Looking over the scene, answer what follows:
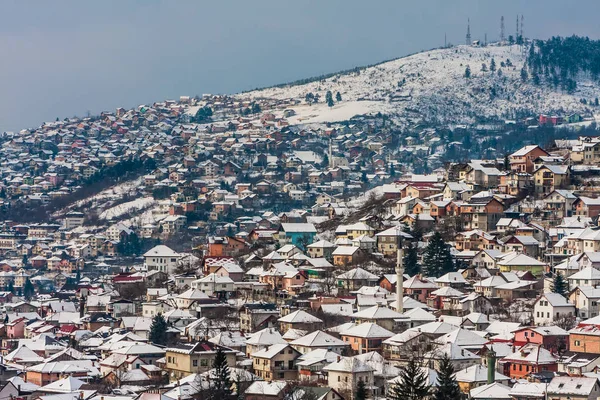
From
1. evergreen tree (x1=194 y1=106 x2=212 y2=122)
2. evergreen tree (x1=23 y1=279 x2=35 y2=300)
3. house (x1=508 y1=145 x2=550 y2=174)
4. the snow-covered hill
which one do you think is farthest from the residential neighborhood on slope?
evergreen tree (x1=194 y1=106 x2=212 y2=122)

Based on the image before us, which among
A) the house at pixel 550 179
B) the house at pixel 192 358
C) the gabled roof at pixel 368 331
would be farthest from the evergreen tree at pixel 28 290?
the gabled roof at pixel 368 331

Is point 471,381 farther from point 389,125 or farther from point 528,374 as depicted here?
point 389,125

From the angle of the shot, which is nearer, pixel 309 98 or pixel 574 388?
pixel 574 388

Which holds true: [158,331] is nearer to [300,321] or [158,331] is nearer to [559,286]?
[300,321]

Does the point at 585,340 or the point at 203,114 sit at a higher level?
the point at 203,114

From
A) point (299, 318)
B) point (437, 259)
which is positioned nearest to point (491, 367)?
point (299, 318)

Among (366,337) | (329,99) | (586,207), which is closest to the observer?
(366,337)

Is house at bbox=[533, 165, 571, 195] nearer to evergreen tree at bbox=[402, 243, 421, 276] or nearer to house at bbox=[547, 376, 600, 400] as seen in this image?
evergreen tree at bbox=[402, 243, 421, 276]

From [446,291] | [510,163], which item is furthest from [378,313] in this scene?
[510,163]
